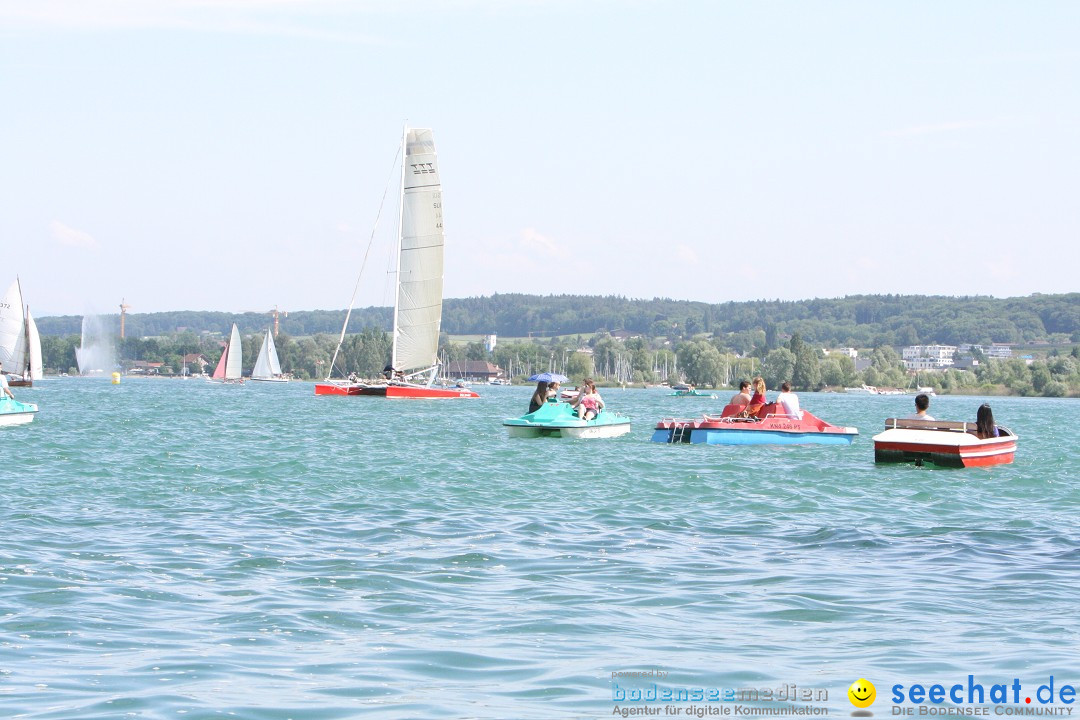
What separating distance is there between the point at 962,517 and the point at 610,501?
5.43 m

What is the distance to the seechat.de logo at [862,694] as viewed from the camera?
28.2 feet

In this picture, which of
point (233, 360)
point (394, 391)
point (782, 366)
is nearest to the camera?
point (394, 391)

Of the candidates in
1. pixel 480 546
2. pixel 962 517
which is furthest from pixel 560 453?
pixel 480 546

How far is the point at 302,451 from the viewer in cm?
3516

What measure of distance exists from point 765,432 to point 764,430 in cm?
7

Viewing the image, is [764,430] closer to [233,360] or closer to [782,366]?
[233,360]

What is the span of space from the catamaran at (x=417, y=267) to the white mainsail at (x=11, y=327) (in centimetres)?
3174

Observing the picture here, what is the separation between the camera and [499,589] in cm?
1289

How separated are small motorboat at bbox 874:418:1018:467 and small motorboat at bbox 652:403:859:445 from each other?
20.8 ft

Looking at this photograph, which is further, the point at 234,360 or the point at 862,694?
the point at 234,360

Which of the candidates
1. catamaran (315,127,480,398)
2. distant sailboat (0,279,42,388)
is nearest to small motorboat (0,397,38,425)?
catamaran (315,127,480,398)

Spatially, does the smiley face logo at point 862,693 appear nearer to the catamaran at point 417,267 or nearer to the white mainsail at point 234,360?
the catamaran at point 417,267

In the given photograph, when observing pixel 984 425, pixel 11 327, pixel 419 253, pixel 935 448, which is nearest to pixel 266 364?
pixel 11 327

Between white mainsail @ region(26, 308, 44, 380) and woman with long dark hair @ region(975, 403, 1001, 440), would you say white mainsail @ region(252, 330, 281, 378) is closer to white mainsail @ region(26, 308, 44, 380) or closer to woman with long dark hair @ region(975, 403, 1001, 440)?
white mainsail @ region(26, 308, 44, 380)
